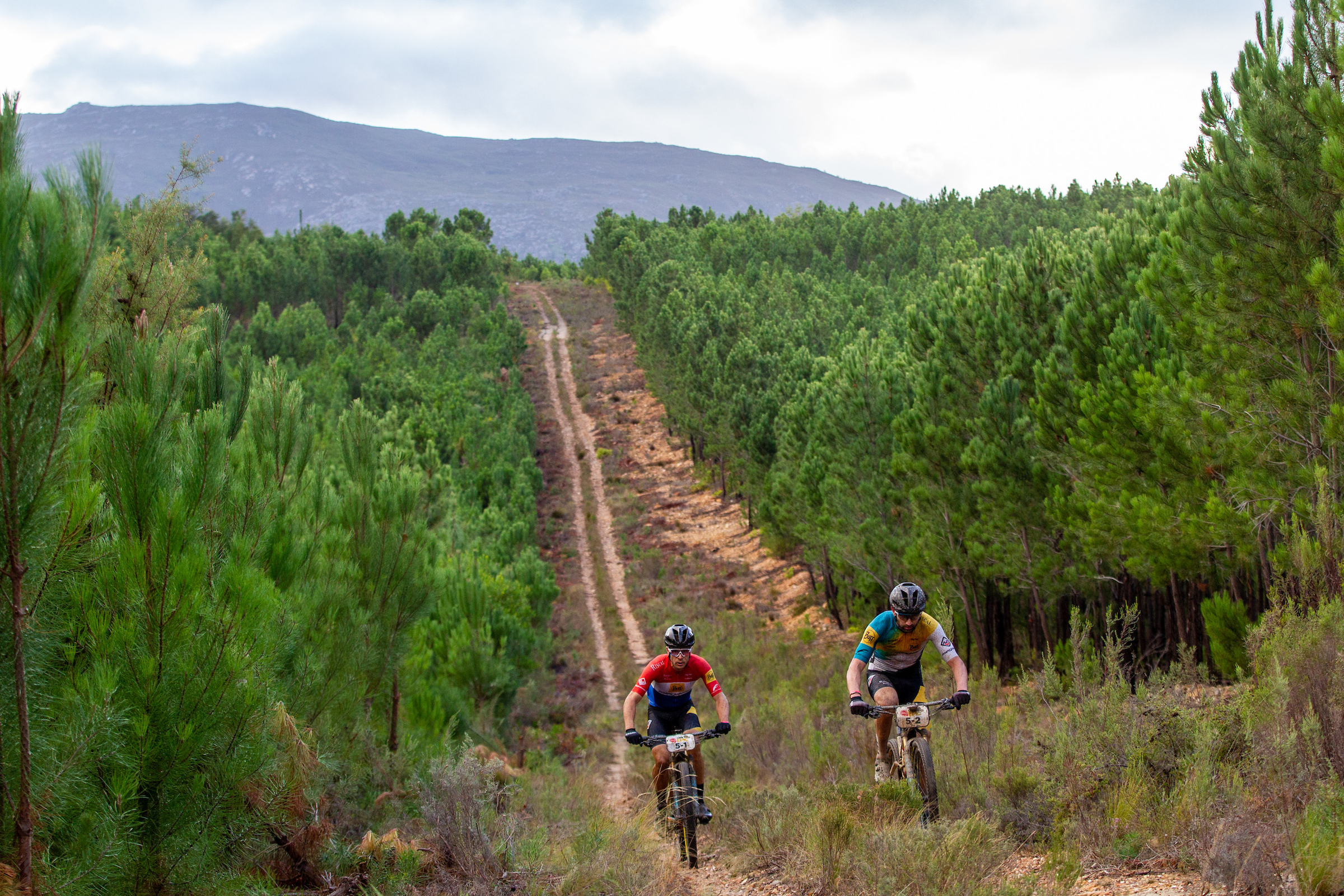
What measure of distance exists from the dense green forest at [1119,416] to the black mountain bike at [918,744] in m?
2.46

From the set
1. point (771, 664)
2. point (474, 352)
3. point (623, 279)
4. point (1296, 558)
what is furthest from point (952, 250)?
point (1296, 558)

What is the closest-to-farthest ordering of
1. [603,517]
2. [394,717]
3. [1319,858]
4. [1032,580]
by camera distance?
[1319,858] → [394,717] → [1032,580] → [603,517]

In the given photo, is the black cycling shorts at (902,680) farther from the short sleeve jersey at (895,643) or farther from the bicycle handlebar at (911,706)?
the bicycle handlebar at (911,706)

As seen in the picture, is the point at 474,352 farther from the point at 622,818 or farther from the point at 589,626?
the point at 622,818

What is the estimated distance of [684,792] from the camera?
6477 millimetres

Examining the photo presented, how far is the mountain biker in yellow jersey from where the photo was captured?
251 inches

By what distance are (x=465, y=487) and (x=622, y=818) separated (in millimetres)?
22026

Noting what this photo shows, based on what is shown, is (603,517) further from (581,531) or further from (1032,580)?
(1032,580)

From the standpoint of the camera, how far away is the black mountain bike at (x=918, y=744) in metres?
6.30

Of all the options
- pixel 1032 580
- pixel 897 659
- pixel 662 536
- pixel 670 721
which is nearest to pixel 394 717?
pixel 670 721

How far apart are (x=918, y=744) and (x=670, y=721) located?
174 centimetres

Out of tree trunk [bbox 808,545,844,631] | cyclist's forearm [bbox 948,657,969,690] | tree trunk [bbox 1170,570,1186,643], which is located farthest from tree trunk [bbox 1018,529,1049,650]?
cyclist's forearm [bbox 948,657,969,690]

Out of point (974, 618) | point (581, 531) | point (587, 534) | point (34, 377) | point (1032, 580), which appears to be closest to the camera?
point (34, 377)

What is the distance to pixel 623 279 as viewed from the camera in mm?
73625
